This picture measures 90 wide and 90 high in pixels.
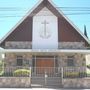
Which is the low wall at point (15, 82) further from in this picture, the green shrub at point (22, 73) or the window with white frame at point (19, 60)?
the window with white frame at point (19, 60)

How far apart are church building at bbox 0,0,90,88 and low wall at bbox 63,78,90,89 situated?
14.3ft

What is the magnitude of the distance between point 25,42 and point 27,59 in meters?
1.66

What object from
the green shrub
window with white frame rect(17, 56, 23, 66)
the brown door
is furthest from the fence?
window with white frame rect(17, 56, 23, 66)

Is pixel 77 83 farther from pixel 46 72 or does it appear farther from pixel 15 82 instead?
pixel 15 82

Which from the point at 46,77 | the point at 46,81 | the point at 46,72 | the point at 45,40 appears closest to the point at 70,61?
the point at 46,72

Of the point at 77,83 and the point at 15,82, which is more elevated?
the point at 15,82

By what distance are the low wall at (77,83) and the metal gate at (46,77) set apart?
851 mm

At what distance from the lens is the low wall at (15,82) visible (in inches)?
802

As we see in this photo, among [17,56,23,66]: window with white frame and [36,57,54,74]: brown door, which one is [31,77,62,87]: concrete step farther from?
[17,56,23,66]: window with white frame

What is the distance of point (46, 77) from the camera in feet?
71.6

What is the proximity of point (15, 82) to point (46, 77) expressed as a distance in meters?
2.79

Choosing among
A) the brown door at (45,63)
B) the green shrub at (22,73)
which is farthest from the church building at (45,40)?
the green shrub at (22,73)

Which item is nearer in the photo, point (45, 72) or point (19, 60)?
point (45, 72)

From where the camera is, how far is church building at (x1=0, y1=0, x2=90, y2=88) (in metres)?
25.0
